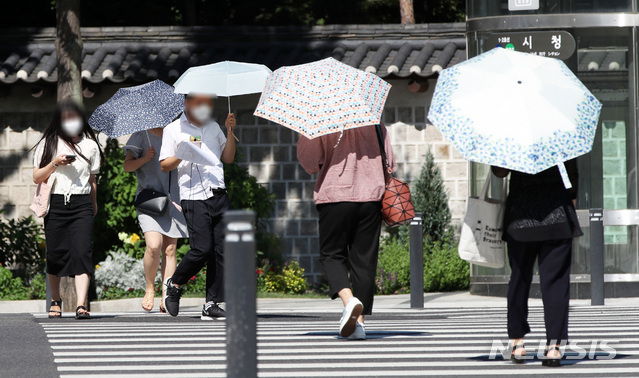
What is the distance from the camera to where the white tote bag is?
654 cm

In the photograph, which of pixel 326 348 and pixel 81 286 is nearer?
pixel 326 348

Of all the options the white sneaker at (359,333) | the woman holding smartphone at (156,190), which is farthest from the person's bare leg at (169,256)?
the white sneaker at (359,333)

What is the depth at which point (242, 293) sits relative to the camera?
4.31 meters

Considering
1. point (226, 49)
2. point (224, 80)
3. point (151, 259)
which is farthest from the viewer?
point (226, 49)

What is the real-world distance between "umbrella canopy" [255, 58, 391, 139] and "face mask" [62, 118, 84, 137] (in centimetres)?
215

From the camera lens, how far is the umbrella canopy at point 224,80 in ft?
29.6

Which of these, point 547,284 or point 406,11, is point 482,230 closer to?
point 547,284

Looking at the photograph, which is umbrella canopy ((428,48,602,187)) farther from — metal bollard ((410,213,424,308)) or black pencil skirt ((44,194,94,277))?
metal bollard ((410,213,424,308))

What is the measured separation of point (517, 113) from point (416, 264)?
196 inches

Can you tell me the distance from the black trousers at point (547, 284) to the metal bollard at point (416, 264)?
15.3 feet

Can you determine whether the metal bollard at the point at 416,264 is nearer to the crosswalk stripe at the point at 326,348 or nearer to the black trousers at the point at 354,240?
the crosswalk stripe at the point at 326,348

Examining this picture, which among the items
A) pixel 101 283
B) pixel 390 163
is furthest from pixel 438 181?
pixel 390 163

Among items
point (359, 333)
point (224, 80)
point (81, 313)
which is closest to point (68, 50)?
point (224, 80)

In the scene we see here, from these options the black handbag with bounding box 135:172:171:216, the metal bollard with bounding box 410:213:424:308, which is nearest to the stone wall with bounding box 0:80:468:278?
the metal bollard with bounding box 410:213:424:308
